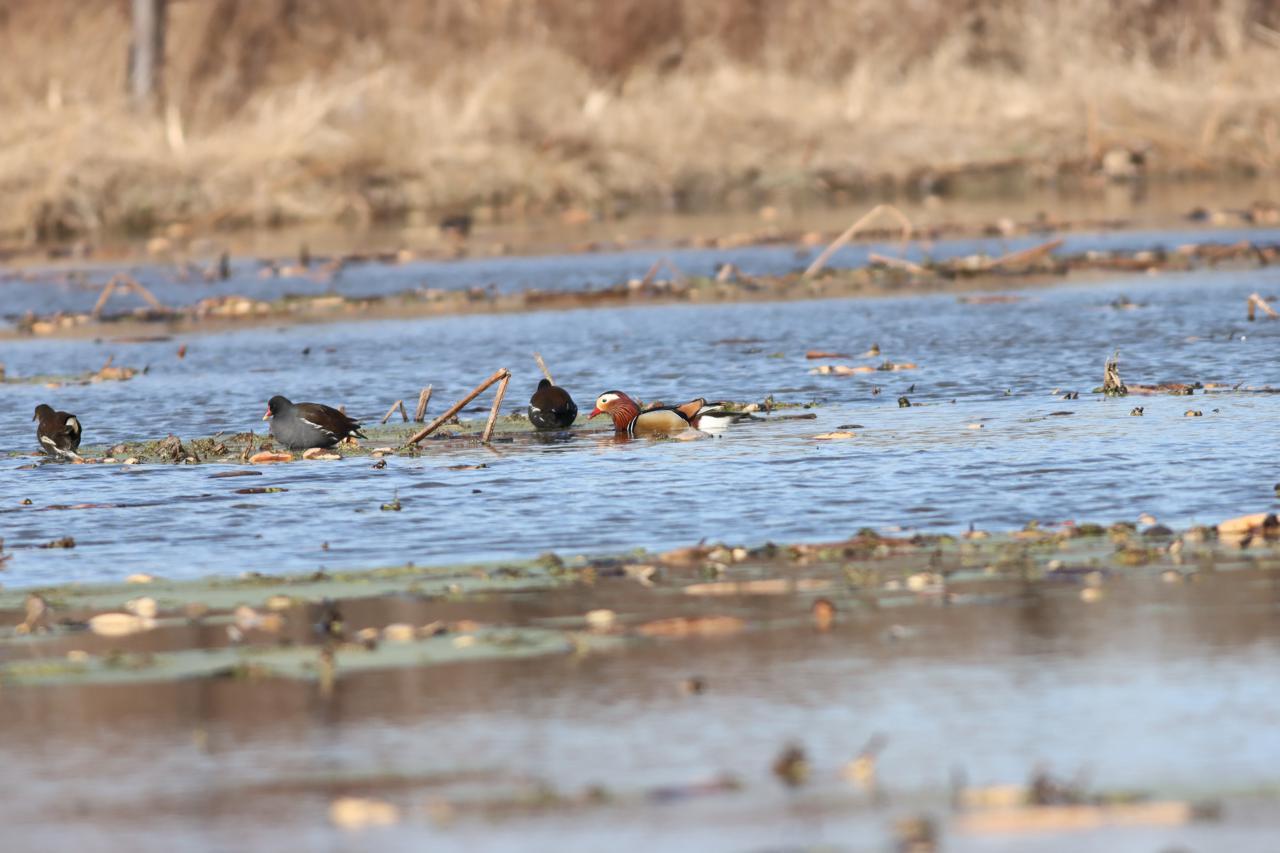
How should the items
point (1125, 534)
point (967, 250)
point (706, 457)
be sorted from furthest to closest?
point (967, 250), point (706, 457), point (1125, 534)

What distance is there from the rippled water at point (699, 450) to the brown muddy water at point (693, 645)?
42 millimetres

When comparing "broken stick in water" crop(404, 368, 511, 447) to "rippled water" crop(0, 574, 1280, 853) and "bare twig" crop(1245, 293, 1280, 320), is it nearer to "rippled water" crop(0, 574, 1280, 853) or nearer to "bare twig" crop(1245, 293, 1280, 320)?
"rippled water" crop(0, 574, 1280, 853)

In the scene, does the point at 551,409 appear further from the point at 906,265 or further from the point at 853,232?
the point at 906,265

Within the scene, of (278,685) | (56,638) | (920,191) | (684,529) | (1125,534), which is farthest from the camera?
(920,191)

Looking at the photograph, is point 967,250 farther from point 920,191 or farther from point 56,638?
point 56,638

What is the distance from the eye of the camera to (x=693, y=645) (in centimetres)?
729

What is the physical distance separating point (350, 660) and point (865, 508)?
316cm

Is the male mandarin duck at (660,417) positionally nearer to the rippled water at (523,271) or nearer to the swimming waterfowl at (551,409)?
the swimming waterfowl at (551,409)

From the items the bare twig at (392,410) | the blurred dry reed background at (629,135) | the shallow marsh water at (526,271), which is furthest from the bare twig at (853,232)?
the blurred dry reed background at (629,135)

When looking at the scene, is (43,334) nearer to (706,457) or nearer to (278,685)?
(706,457)

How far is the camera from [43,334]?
75.4 ft

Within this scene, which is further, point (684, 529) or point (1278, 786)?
point (684, 529)

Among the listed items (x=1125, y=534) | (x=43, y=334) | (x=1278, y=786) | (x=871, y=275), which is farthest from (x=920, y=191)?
(x=1278, y=786)

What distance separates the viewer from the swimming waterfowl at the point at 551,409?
516 inches
